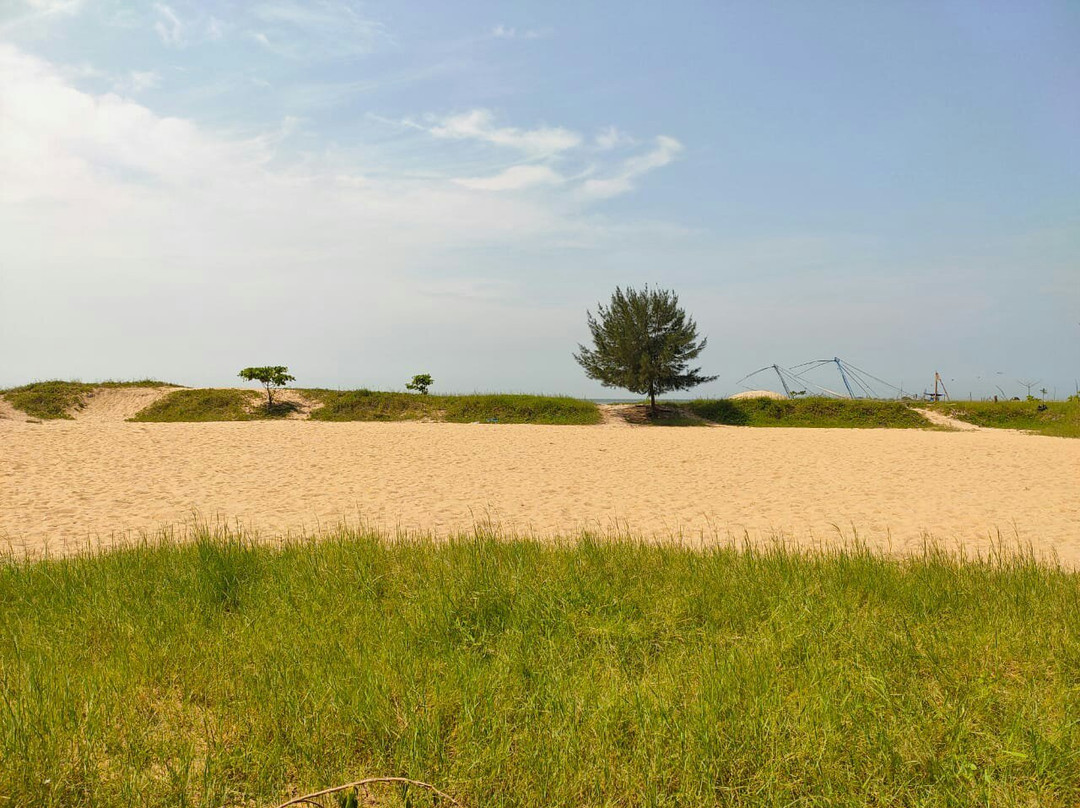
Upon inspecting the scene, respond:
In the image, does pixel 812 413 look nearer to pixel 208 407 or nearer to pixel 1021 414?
pixel 1021 414

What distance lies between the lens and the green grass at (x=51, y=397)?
24.0 meters

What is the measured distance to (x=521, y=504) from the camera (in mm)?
9078

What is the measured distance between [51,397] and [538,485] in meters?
23.9

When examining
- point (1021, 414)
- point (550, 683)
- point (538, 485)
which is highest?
point (1021, 414)

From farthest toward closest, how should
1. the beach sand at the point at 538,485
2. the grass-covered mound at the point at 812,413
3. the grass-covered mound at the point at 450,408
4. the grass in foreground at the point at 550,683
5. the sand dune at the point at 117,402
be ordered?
the grass-covered mound at the point at 812,413
the grass-covered mound at the point at 450,408
the sand dune at the point at 117,402
the beach sand at the point at 538,485
the grass in foreground at the point at 550,683

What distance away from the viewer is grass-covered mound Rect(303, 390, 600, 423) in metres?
25.4

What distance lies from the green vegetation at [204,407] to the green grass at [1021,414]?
1083 inches

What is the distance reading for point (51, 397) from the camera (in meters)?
25.0

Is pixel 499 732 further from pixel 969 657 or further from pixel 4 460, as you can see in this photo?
pixel 4 460

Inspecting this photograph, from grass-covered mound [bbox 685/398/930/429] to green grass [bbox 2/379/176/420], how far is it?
25.2 metres

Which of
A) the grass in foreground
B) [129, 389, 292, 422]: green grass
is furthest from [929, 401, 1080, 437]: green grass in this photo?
[129, 389, 292, 422]: green grass

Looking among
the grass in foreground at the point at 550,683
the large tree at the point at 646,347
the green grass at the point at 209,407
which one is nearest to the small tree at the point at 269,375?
the green grass at the point at 209,407

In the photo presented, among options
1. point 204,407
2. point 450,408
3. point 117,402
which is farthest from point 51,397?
point 450,408

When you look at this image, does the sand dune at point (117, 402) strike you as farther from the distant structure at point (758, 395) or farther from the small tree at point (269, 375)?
the distant structure at point (758, 395)
